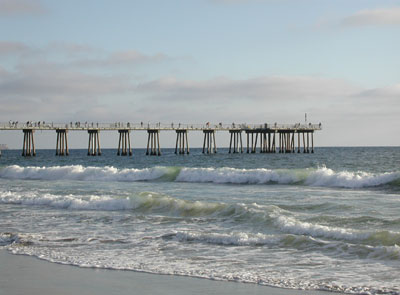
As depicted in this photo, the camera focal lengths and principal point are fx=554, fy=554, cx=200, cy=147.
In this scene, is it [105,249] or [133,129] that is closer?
[105,249]

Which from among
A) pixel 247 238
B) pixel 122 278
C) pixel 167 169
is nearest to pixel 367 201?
pixel 247 238

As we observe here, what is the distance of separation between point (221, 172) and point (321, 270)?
79.8 ft

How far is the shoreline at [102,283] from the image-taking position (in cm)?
763

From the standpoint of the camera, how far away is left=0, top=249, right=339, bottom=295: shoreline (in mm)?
7633

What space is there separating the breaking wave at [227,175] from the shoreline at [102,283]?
19187 millimetres

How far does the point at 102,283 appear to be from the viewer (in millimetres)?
8172

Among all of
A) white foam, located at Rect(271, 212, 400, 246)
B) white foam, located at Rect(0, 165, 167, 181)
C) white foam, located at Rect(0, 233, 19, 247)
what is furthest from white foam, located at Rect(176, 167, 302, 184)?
white foam, located at Rect(0, 233, 19, 247)

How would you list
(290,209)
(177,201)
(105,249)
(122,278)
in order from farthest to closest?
(177,201), (290,209), (105,249), (122,278)

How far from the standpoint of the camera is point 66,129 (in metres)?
64.8

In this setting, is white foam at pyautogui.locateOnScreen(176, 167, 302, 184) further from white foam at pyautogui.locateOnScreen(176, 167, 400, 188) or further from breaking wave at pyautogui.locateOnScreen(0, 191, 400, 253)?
breaking wave at pyautogui.locateOnScreen(0, 191, 400, 253)

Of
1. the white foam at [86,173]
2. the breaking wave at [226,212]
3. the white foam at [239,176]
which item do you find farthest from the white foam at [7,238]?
the white foam at [86,173]

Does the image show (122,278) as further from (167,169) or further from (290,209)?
(167,169)

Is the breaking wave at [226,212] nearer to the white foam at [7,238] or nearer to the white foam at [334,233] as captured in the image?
the white foam at [334,233]

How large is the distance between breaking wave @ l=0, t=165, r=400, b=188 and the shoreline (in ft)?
62.9
